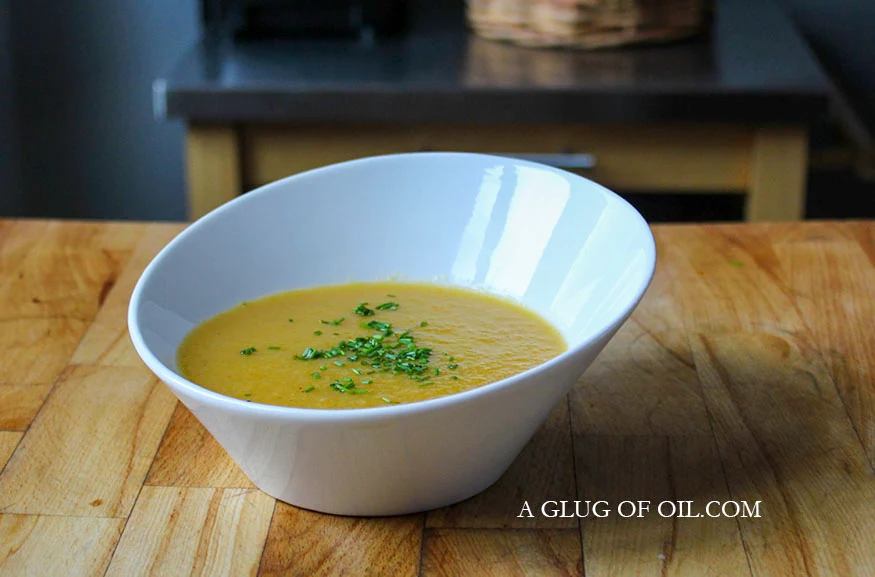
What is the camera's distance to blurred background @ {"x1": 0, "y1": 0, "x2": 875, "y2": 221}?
99.0 inches

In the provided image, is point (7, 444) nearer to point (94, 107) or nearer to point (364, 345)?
point (364, 345)

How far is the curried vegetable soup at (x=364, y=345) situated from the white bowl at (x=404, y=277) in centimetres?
2

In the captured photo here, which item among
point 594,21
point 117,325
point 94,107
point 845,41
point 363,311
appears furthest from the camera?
point 94,107

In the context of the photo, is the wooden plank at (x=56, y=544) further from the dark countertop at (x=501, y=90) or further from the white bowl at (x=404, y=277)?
the dark countertop at (x=501, y=90)

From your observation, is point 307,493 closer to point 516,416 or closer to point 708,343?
point 516,416

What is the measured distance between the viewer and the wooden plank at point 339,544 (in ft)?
2.50

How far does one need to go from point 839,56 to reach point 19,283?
6.47 feet

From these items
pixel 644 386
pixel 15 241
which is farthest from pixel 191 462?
pixel 15 241

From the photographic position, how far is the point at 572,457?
2.97ft

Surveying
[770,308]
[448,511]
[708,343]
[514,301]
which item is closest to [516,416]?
[448,511]

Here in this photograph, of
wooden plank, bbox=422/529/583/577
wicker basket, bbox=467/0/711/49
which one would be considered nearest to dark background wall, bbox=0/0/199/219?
wicker basket, bbox=467/0/711/49

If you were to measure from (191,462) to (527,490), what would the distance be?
277 mm

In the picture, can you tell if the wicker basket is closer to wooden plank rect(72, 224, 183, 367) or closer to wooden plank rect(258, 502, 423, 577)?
wooden plank rect(72, 224, 183, 367)

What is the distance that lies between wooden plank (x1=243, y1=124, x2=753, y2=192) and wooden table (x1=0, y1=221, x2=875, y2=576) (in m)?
0.72
